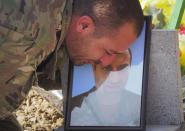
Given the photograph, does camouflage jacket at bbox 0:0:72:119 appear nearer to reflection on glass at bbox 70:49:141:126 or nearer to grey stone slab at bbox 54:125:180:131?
reflection on glass at bbox 70:49:141:126

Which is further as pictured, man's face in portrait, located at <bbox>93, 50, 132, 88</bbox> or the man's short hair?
man's face in portrait, located at <bbox>93, 50, 132, 88</bbox>

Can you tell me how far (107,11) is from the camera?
2.33 meters

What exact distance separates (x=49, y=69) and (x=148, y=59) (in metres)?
0.72

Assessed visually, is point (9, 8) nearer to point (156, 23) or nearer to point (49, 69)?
point (49, 69)

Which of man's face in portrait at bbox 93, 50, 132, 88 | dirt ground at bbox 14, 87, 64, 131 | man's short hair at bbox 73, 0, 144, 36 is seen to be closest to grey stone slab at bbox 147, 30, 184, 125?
man's face in portrait at bbox 93, 50, 132, 88

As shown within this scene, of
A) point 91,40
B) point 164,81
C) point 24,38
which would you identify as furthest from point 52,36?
point 164,81

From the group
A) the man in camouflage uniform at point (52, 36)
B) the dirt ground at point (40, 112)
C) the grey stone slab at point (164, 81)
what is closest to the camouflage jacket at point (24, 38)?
the man in camouflage uniform at point (52, 36)

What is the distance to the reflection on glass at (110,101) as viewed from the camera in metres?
2.78

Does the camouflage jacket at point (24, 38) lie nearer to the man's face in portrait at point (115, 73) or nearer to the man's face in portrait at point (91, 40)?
the man's face in portrait at point (91, 40)

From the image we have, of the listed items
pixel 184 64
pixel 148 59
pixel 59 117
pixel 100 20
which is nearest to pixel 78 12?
pixel 100 20

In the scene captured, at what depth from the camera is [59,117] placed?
10.5ft

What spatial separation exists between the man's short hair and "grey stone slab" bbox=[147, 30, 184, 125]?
0.52m

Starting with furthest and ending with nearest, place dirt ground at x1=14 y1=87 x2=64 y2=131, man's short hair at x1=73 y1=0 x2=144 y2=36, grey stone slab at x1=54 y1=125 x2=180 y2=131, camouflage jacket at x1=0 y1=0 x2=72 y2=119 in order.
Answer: dirt ground at x1=14 y1=87 x2=64 y2=131 → grey stone slab at x1=54 y1=125 x2=180 y2=131 → man's short hair at x1=73 y1=0 x2=144 y2=36 → camouflage jacket at x1=0 y1=0 x2=72 y2=119

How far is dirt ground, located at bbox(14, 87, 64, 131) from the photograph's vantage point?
3229 mm
